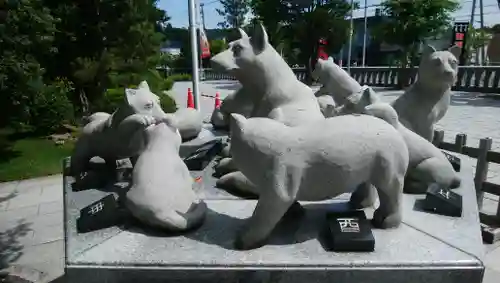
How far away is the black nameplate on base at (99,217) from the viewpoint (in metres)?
2.03

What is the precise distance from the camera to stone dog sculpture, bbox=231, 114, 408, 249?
1.68m

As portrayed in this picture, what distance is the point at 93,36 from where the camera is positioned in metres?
8.63

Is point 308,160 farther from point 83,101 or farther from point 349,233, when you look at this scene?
point 83,101

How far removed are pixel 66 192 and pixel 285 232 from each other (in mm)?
1554

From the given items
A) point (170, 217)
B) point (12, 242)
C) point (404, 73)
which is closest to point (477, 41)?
point (404, 73)

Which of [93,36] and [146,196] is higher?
[93,36]

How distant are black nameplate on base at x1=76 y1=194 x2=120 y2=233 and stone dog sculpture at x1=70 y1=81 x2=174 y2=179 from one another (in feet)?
1.29

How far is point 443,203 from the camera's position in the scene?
2242 mm

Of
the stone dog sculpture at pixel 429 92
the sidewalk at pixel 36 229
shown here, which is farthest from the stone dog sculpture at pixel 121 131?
the stone dog sculpture at pixel 429 92

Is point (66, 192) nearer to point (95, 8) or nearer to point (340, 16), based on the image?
point (95, 8)

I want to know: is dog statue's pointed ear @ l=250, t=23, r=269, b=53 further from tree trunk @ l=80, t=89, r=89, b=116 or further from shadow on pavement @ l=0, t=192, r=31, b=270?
tree trunk @ l=80, t=89, r=89, b=116

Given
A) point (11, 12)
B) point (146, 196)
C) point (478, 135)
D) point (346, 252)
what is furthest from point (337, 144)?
point (478, 135)

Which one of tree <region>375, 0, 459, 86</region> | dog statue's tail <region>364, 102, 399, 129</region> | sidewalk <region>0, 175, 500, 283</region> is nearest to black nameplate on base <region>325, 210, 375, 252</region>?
dog statue's tail <region>364, 102, 399, 129</region>

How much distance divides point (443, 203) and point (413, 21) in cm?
1674
